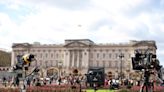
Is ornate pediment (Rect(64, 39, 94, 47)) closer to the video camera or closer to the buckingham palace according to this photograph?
the buckingham palace

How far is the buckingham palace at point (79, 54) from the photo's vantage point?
5507 inches

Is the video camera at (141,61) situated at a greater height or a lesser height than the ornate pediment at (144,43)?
lesser

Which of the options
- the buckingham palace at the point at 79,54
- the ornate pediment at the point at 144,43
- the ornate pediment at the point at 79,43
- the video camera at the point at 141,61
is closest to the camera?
the video camera at the point at 141,61

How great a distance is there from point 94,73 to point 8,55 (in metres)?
138

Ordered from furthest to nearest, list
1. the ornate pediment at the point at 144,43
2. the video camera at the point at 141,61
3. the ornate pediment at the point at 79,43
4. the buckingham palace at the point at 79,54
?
the ornate pediment at the point at 79,43 → the buckingham palace at the point at 79,54 → the ornate pediment at the point at 144,43 → the video camera at the point at 141,61

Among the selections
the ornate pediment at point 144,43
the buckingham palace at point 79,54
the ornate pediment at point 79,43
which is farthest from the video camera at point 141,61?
the ornate pediment at point 79,43

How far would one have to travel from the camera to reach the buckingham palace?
459ft

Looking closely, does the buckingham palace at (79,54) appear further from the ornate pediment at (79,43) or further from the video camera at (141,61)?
the video camera at (141,61)

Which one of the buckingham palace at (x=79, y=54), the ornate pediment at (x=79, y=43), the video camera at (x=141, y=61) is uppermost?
the ornate pediment at (x=79, y=43)

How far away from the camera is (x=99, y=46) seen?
144 meters

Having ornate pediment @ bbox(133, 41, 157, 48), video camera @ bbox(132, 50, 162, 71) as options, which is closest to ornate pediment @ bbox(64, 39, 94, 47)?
ornate pediment @ bbox(133, 41, 157, 48)

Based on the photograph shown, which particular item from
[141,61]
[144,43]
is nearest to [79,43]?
[144,43]

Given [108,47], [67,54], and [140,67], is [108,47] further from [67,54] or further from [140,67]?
[140,67]

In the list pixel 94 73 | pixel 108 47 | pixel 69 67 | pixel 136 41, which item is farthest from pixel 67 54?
pixel 94 73
